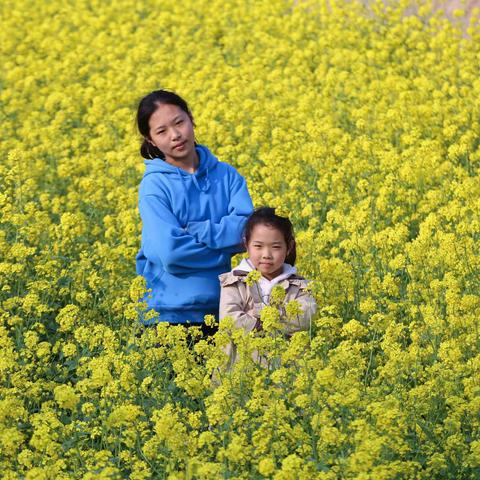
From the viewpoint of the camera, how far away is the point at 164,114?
19.7 feet

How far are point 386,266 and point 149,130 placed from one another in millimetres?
1703

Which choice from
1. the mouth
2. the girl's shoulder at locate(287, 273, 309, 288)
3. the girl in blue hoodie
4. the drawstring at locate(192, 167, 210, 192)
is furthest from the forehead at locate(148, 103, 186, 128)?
the girl's shoulder at locate(287, 273, 309, 288)

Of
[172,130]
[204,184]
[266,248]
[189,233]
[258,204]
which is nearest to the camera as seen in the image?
[266,248]

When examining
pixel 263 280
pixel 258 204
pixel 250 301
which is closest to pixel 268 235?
pixel 263 280

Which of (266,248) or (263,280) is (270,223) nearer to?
(266,248)

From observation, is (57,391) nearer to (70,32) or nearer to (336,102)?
(336,102)

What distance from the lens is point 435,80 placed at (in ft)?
35.9

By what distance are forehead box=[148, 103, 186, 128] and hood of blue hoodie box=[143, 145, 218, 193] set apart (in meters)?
0.20

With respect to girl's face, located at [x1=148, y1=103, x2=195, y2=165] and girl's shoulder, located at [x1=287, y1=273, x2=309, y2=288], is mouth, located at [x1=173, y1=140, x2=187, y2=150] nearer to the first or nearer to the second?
girl's face, located at [x1=148, y1=103, x2=195, y2=165]

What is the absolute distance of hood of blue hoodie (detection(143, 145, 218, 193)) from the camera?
606cm

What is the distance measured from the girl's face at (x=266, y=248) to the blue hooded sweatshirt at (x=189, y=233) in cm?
21

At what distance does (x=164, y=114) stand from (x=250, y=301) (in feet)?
3.47

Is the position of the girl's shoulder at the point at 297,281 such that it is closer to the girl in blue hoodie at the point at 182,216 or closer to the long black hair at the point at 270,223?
the long black hair at the point at 270,223

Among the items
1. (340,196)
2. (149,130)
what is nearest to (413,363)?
(149,130)
